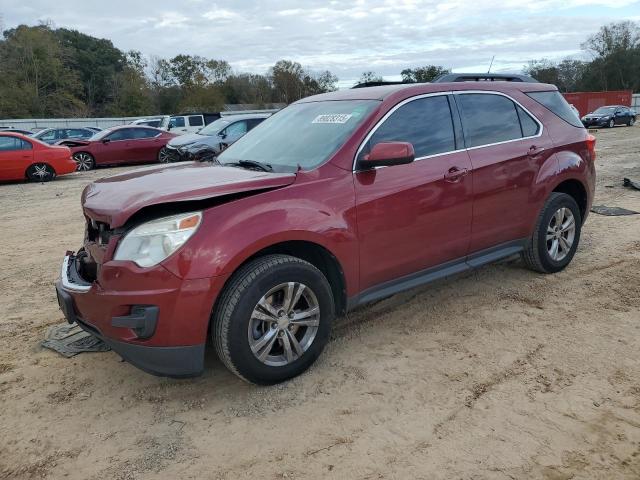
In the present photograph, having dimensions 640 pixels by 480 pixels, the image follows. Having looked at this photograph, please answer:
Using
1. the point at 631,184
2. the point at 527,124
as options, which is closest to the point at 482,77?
the point at 527,124

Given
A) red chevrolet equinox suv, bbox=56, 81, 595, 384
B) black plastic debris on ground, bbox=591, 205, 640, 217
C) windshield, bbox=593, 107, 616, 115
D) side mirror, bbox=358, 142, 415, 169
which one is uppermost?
windshield, bbox=593, 107, 616, 115

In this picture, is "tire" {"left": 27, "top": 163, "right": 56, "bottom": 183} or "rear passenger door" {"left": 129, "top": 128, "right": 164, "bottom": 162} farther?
"rear passenger door" {"left": 129, "top": 128, "right": 164, "bottom": 162}

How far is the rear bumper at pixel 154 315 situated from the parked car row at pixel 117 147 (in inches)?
313

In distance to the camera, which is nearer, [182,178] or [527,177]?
[182,178]

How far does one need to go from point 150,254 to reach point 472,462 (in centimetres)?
200

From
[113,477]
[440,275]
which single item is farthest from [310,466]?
[440,275]

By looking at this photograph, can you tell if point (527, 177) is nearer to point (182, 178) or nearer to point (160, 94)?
point (182, 178)

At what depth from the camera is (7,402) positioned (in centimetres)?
324

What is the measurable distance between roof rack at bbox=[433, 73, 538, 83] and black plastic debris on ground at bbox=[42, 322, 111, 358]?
3.47 meters

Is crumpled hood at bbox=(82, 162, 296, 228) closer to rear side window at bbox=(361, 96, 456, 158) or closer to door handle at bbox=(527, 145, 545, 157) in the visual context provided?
rear side window at bbox=(361, 96, 456, 158)

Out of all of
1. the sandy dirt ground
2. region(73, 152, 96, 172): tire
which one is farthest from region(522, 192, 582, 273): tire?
region(73, 152, 96, 172): tire

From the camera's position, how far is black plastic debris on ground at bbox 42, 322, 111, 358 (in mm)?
3861

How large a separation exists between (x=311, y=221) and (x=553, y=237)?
9.43 ft

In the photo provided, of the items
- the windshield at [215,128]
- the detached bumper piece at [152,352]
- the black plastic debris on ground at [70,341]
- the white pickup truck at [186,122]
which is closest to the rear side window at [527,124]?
the detached bumper piece at [152,352]
